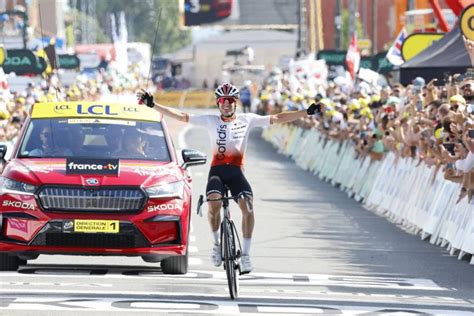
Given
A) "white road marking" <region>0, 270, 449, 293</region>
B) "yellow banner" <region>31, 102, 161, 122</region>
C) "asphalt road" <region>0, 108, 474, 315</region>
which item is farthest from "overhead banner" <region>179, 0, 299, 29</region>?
"white road marking" <region>0, 270, 449, 293</region>

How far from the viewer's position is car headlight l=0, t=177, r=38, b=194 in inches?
615

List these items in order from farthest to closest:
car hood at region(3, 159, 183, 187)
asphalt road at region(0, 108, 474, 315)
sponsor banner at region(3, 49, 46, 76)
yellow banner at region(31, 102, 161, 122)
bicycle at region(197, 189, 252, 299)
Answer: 1. sponsor banner at region(3, 49, 46, 76)
2. yellow banner at region(31, 102, 161, 122)
3. car hood at region(3, 159, 183, 187)
4. bicycle at region(197, 189, 252, 299)
5. asphalt road at region(0, 108, 474, 315)

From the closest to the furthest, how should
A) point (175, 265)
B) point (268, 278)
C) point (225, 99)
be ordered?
point (225, 99) → point (175, 265) → point (268, 278)

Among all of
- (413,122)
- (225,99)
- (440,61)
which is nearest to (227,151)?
(225,99)

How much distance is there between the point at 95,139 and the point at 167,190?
5.05 feet

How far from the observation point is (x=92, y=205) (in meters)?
15.6

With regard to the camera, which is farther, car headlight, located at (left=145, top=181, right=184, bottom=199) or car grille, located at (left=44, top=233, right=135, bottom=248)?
car headlight, located at (left=145, top=181, right=184, bottom=199)

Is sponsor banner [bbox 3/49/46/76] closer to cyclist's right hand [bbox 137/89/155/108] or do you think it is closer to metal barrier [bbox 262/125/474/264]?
metal barrier [bbox 262/125/474/264]

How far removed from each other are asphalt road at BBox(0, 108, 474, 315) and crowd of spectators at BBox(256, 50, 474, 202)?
1.07 m

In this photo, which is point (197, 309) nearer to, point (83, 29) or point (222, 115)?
point (222, 115)

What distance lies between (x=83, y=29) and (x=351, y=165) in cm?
13515

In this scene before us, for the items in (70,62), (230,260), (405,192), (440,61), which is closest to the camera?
(230,260)

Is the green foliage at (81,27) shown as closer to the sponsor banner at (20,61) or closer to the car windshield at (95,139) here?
the sponsor banner at (20,61)

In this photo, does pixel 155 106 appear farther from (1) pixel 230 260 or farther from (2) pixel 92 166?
(1) pixel 230 260
